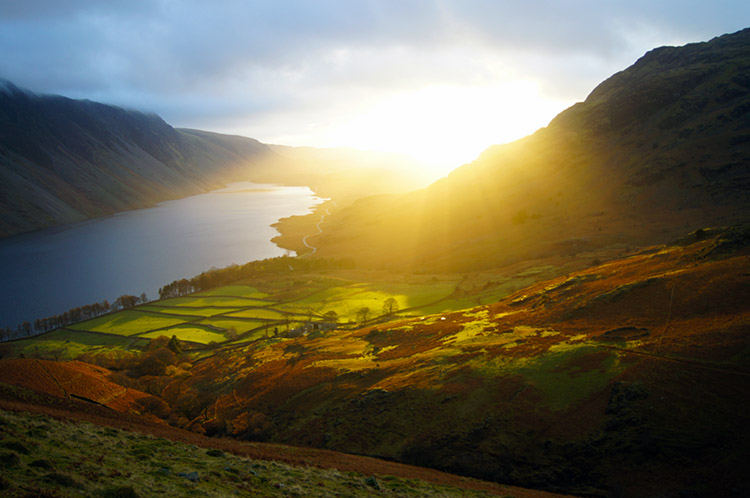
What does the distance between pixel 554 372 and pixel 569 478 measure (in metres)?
9.66

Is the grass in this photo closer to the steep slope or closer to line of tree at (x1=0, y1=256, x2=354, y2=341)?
line of tree at (x1=0, y1=256, x2=354, y2=341)

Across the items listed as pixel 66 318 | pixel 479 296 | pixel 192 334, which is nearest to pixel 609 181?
pixel 479 296

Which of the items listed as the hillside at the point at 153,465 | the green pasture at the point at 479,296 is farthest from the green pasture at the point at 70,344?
the green pasture at the point at 479,296

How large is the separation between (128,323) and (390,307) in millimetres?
62538

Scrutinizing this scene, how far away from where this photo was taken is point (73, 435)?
2203cm

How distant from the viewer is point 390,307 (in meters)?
84.9

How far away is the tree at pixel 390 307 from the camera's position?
85.0m

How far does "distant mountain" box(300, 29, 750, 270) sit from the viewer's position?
11806cm

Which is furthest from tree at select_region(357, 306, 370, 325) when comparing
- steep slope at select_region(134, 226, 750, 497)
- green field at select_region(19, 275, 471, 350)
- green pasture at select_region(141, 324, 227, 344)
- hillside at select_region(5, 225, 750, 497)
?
green pasture at select_region(141, 324, 227, 344)

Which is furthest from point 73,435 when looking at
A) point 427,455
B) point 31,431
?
point 427,455

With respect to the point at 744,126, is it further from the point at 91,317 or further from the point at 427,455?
the point at 91,317

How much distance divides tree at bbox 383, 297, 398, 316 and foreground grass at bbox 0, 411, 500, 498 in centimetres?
6031

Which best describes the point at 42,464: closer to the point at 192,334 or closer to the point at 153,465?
the point at 153,465

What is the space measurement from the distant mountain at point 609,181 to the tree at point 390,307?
47081mm
